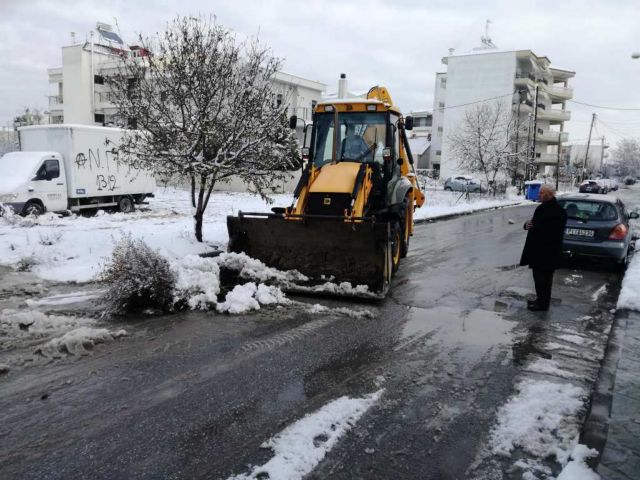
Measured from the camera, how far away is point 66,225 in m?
14.4

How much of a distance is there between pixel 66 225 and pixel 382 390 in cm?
1282

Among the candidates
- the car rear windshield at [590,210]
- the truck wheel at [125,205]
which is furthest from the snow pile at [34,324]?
the truck wheel at [125,205]

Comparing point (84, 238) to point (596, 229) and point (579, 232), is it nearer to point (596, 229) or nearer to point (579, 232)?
point (579, 232)

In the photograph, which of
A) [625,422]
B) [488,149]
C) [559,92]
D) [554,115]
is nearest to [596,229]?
[625,422]

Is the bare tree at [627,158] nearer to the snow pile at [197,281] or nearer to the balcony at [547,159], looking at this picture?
the balcony at [547,159]

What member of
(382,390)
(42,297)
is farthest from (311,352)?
(42,297)

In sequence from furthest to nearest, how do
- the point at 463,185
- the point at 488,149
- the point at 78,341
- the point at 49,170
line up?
the point at 463,185 < the point at 488,149 < the point at 49,170 < the point at 78,341

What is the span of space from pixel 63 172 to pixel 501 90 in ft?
171

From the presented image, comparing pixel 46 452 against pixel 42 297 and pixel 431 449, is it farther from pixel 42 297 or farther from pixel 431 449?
pixel 42 297

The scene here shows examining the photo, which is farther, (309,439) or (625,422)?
(625,422)

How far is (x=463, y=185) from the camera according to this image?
1677 inches

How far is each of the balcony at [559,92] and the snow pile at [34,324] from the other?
69.8 m

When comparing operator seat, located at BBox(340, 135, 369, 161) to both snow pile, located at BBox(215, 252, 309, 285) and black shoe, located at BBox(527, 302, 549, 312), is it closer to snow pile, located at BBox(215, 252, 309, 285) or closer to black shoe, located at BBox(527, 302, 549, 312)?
snow pile, located at BBox(215, 252, 309, 285)

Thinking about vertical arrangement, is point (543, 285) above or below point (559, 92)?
below
